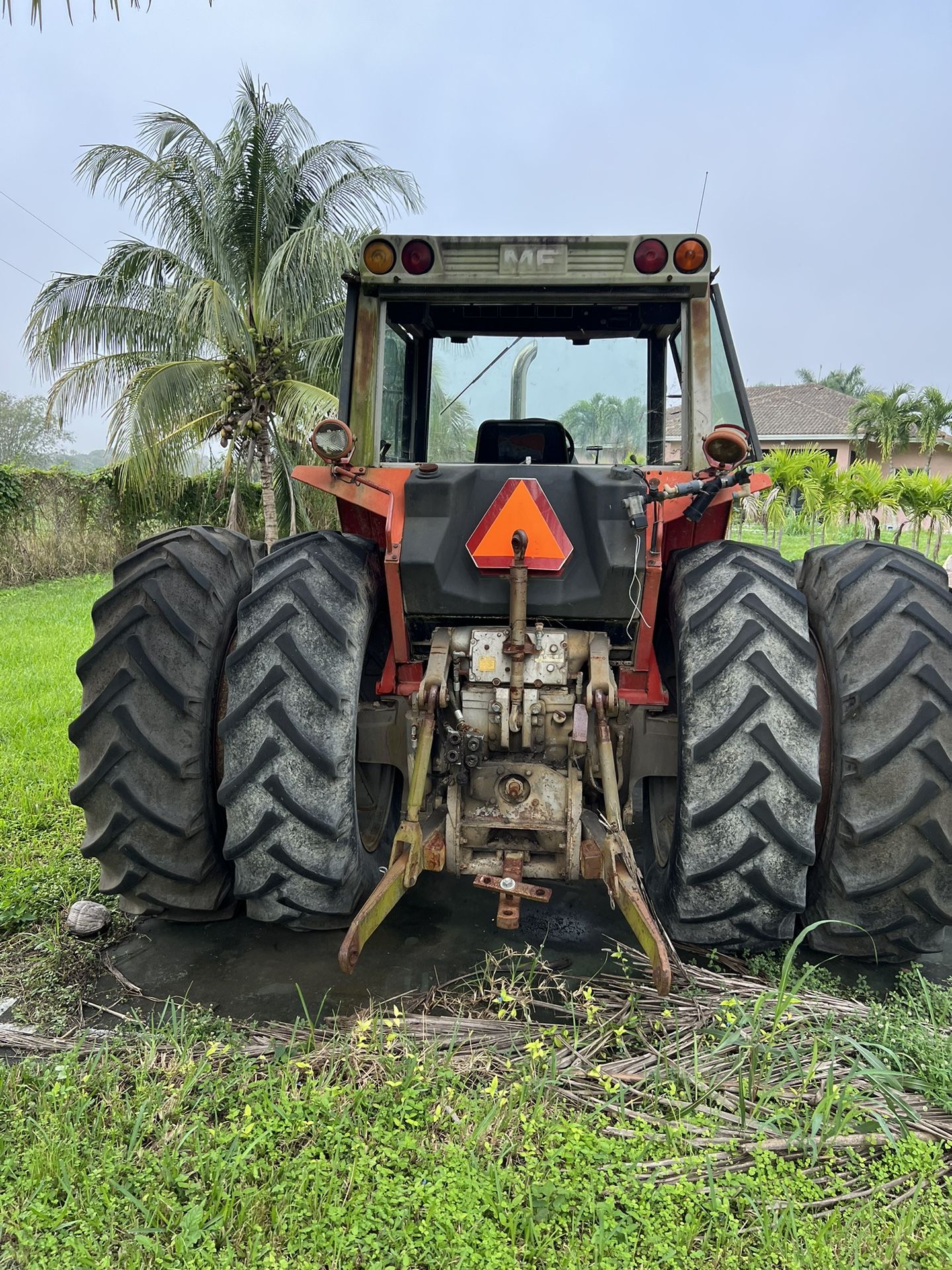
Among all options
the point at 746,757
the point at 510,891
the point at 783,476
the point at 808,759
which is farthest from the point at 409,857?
the point at 783,476

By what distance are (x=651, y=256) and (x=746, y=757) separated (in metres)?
1.80

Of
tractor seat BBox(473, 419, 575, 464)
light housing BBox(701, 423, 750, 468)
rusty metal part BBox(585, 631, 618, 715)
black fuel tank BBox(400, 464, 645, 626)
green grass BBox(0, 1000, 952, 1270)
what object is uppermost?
tractor seat BBox(473, 419, 575, 464)

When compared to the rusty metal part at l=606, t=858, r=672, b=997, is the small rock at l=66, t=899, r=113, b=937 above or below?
below

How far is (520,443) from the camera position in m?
3.71

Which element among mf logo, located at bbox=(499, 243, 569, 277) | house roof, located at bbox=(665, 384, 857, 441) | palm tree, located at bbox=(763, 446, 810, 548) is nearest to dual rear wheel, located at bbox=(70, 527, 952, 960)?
mf logo, located at bbox=(499, 243, 569, 277)

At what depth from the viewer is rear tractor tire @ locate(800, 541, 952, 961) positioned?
2432mm

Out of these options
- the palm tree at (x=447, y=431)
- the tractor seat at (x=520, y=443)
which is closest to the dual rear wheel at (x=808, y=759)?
the tractor seat at (x=520, y=443)

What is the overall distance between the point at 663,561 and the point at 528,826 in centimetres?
114

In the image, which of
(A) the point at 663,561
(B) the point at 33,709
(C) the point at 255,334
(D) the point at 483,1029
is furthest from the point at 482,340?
(C) the point at 255,334

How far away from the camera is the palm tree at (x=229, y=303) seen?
10883 millimetres

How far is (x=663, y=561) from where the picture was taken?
310 centimetres

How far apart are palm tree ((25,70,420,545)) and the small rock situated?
8.39 meters

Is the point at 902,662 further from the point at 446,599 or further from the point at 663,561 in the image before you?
the point at 446,599

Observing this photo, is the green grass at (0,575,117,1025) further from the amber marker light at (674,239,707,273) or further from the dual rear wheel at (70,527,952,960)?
the amber marker light at (674,239,707,273)
